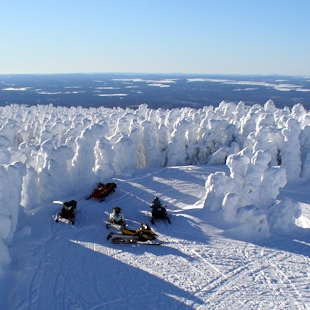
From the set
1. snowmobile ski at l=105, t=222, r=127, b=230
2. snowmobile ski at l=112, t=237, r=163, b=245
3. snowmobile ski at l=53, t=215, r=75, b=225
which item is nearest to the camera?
snowmobile ski at l=112, t=237, r=163, b=245

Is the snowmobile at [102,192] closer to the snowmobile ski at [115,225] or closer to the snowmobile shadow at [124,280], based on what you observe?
the snowmobile ski at [115,225]

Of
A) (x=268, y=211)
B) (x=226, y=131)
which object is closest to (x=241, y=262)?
(x=268, y=211)

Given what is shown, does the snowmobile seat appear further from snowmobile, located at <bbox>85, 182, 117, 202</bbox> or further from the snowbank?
snowmobile, located at <bbox>85, 182, 117, 202</bbox>

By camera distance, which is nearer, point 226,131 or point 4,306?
point 4,306

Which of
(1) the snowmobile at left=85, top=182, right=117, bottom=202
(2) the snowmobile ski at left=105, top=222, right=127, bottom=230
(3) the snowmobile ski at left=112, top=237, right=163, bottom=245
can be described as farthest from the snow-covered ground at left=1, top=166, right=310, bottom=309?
(1) the snowmobile at left=85, top=182, right=117, bottom=202

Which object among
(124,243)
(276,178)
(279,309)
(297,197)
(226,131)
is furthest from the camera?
(226,131)

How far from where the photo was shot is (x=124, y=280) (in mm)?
9594

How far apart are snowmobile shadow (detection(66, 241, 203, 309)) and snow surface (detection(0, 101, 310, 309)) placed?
3cm

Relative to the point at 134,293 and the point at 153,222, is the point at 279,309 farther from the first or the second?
Result: the point at 153,222

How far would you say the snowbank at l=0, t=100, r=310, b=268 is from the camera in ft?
43.5

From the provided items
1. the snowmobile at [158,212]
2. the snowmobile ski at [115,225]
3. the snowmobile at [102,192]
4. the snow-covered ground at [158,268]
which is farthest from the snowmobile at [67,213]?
the snowmobile at [158,212]

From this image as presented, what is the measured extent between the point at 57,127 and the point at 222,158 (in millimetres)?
18003

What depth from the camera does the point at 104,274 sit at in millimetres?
9891

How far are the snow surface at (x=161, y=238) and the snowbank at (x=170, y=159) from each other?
0.21 feet
